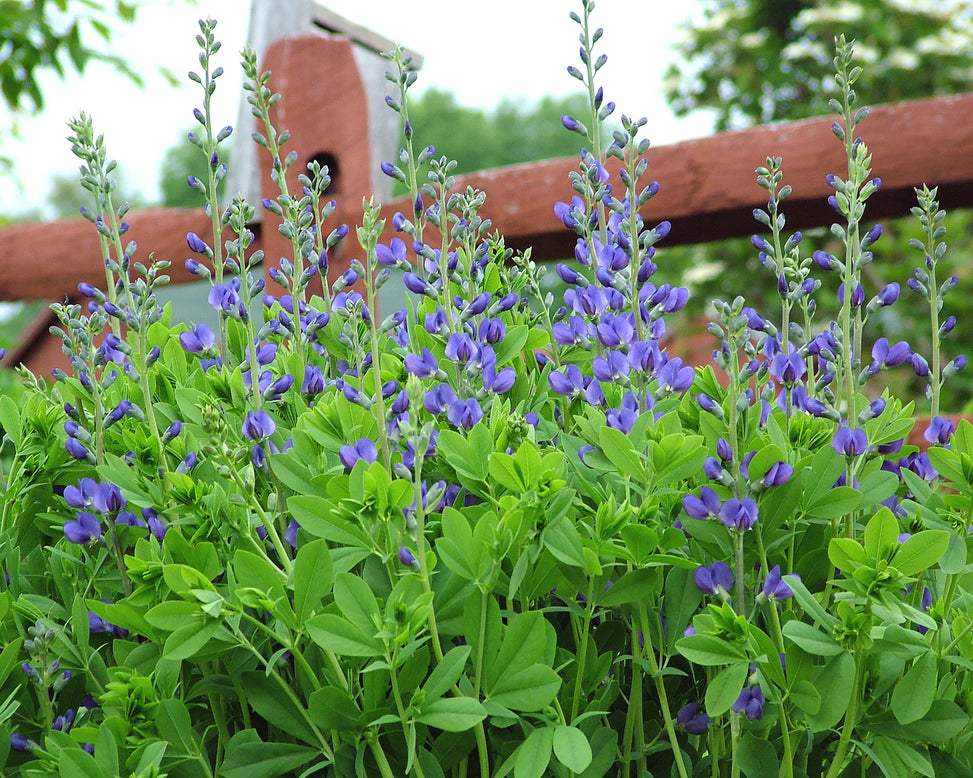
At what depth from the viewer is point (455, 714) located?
1.00 m

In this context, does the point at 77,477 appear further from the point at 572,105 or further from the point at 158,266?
the point at 572,105

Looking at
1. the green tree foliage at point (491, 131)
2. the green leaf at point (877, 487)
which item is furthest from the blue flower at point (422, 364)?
the green tree foliage at point (491, 131)

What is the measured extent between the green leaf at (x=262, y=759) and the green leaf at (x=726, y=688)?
434 mm

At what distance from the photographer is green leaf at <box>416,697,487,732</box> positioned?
989 mm

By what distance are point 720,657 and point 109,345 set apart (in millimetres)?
995

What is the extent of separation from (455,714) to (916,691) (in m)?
0.49

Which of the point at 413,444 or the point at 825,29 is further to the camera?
A: the point at 825,29

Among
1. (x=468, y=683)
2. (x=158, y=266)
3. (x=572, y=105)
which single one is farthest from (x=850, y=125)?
(x=572, y=105)

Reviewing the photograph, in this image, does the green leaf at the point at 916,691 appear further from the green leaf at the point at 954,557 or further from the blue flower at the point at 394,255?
the blue flower at the point at 394,255

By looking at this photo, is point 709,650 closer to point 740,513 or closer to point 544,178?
point 740,513

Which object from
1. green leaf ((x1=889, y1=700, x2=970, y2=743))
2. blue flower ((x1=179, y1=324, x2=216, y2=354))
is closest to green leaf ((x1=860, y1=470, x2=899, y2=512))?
green leaf ((x1=889, y1=700, x2=970, y2=743))

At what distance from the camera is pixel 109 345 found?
1.50 m

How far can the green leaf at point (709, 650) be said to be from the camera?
1.04 metres

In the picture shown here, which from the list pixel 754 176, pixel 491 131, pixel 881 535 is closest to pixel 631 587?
pixel 881 535
